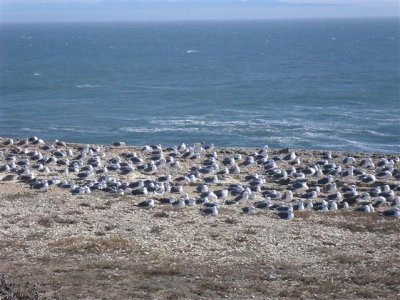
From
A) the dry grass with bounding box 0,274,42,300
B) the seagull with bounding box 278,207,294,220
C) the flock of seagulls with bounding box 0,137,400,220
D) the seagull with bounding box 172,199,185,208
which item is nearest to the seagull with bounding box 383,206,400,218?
the flock of seagulls with bounding box 0,137,400,220

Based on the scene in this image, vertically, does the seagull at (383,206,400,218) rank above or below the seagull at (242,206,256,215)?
above

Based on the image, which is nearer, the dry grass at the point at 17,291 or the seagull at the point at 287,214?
the dry grass at the point at 17,291

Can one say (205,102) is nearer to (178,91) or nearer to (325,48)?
(178,91)

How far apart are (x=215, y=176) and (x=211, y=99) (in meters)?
41.8

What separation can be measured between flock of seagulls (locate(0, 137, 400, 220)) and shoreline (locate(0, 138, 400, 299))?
0.33ft

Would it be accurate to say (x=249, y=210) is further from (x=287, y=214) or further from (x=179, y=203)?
(x=179, y=203)

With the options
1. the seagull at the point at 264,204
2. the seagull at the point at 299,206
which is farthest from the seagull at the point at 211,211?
the seagull at the point at 299,206

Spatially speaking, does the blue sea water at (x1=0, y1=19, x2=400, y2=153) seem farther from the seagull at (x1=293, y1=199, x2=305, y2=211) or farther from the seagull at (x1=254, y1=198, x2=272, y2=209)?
the seagull at (x1=254, y1=198, x2=272, y2=209)

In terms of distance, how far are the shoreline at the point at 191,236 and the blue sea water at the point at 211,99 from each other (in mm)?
18397

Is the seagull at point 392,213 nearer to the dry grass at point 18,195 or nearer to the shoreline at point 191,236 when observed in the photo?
the shoreline at point 191,236

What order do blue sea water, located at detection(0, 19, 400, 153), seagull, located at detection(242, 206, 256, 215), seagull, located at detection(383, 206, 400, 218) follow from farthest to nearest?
blue sea water, located at detection(0, 19, 400, 153) → seagull, located at detection(242, 206, 256, 215) → seagull, located at detection(383, 206, 400, 218)

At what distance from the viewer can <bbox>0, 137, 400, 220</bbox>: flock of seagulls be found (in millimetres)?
28438

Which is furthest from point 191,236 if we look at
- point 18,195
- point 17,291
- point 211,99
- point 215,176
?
point 211,99

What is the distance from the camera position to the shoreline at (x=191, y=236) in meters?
19.5
